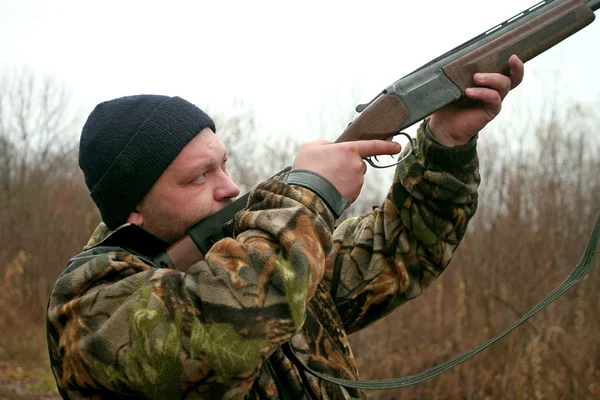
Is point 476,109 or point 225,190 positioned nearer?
point 225,190

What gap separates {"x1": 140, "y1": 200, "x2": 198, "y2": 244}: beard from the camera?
2551mm

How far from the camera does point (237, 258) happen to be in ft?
6.86

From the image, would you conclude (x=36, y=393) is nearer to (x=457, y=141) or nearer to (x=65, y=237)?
(x=65, y=237)

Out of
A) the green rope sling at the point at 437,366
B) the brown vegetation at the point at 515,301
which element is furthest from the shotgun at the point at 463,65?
the brown vegetation at the point at 515,301

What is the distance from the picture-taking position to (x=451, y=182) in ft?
9.20

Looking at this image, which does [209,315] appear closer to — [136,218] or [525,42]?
[136,218]

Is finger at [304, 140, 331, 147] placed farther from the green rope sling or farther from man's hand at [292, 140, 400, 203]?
the green rope sling

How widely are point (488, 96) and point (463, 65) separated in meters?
0.18

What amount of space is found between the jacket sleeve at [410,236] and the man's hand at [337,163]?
52 cm

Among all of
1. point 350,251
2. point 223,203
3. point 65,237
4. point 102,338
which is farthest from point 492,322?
point 65,237

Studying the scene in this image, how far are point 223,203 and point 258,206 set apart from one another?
14.6 inches

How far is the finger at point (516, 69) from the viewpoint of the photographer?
2887mm

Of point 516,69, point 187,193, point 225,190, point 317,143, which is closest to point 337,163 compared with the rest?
point 317,143

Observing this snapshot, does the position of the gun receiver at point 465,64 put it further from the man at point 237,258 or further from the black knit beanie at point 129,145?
the black knit beanie at point 129,145
